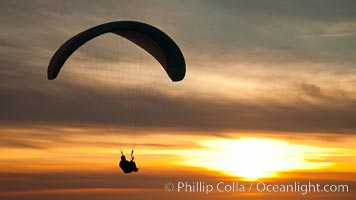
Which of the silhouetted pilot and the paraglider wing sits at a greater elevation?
the paraglider wing

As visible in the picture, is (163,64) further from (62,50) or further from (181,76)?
(62,50)

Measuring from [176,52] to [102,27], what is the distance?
4704 millimetres

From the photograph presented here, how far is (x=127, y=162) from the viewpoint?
5350cm

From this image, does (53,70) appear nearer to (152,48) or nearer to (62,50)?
(62,50)

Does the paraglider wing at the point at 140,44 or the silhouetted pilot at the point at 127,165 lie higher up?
the paraglider wing at the point at 140,44

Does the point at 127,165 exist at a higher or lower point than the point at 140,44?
lower

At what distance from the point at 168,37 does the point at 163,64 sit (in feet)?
7.16

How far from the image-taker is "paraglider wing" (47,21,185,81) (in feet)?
170

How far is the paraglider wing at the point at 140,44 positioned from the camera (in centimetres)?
5188

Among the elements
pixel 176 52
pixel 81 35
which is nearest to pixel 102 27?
pixel 81 35

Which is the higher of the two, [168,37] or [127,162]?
[168,37]

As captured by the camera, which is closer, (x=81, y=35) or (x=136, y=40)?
(x=81, y=35)

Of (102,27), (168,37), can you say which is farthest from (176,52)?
(102,27)

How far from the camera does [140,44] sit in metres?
56.1
